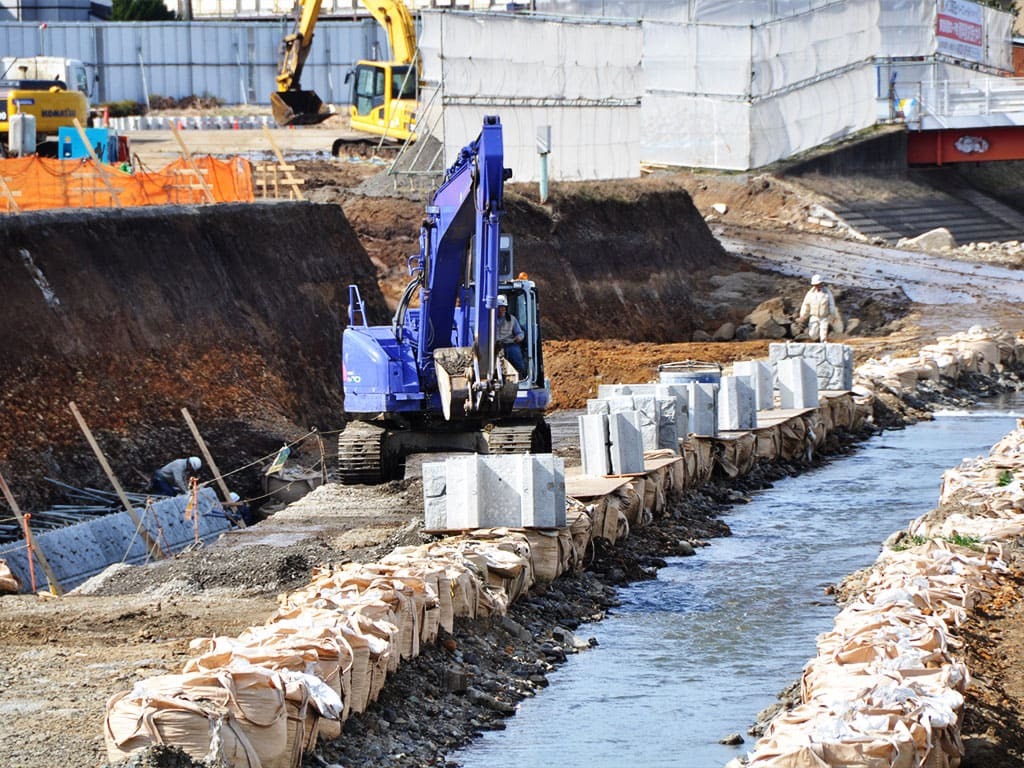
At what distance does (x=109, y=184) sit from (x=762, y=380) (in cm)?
1170

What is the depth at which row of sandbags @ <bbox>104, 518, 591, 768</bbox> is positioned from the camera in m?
8.88

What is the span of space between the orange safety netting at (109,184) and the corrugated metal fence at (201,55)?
3181cm

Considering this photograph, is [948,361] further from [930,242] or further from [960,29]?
[960,29]

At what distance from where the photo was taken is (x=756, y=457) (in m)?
24.2

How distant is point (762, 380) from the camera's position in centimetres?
2652

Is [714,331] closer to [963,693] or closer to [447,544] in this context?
[447,544]

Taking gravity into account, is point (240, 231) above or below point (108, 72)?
below

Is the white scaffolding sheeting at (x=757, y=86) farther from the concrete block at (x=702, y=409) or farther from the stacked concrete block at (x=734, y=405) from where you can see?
the concrete block at (x=702, y=409)

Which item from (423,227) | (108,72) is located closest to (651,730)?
(423,227)

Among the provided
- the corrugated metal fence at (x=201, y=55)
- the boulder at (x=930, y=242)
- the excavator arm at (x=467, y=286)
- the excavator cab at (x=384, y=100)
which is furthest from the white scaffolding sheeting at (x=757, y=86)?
the excavator arm at (x=467, y=286)

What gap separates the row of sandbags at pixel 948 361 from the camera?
31609mm

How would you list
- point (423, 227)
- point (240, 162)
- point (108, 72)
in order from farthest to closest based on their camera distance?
1. point (108, 72)
2. point (240, 162)
3. point (423, 227)

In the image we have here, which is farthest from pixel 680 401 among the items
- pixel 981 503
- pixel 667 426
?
pixel 981 503

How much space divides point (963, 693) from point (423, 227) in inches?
403
